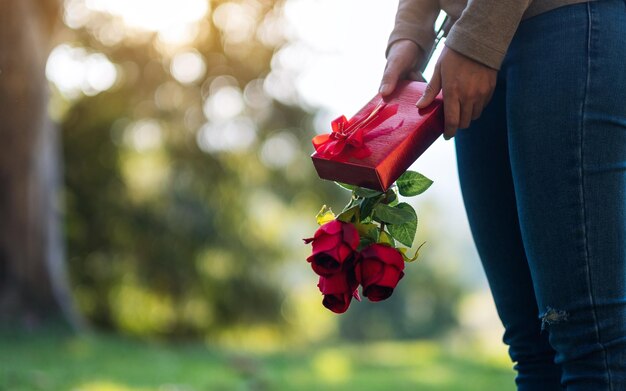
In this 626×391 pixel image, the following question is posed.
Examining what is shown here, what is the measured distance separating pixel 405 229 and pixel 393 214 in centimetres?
3

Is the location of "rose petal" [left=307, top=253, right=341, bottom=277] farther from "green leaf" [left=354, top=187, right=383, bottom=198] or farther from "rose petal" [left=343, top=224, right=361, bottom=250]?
"green leaf" [left=354, top=187, right=383, bottom=198]

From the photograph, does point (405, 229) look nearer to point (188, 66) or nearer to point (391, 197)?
point (391, 197)

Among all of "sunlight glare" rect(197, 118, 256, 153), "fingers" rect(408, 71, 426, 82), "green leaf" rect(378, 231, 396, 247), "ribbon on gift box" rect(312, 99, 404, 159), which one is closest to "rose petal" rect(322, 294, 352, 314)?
"green leaf" rect(378, 231, 396, 247)

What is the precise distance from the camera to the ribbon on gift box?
1.21 m

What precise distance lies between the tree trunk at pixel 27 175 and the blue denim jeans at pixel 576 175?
236 inches

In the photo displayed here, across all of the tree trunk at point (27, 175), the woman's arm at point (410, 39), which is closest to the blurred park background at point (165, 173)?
the tree trunk at point (27, 175)

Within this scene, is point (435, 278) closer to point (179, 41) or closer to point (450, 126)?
point (179, 41)

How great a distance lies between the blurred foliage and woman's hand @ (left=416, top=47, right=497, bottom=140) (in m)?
8.61

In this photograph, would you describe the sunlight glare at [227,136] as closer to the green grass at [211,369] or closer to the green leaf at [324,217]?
the green grass at [211,369]

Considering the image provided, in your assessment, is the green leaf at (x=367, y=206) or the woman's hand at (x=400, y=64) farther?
the woman's hand at (x=400, y=64)

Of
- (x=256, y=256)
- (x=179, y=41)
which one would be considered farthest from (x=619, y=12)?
(x=256, y=256)

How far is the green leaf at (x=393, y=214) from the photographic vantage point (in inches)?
47.8

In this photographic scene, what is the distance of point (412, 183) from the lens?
4.10 ft

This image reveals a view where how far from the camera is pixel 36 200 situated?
7047 millimetres
